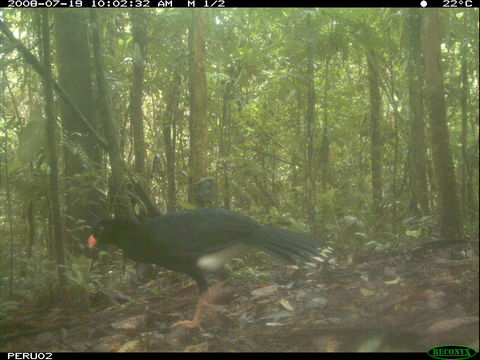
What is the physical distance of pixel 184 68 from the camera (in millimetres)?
6918

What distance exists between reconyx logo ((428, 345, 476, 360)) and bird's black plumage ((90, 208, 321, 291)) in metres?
1.34

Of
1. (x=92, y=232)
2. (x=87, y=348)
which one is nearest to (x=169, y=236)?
(x=92, y=232)

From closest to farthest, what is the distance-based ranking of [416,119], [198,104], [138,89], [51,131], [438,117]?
[438,117] → [51,131] → [416,119] → [198,104] → [138,89]

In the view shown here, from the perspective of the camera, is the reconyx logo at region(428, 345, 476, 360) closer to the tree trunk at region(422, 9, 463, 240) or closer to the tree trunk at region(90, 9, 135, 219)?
the tree trunk at region(422, 9, 463, 240)

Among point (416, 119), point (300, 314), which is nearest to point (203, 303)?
point (300, 314)

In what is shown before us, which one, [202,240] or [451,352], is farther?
[202,240]

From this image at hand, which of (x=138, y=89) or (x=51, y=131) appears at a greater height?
(x=138, y=89)

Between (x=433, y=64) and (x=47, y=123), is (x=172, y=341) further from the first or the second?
(x=433, y=64)

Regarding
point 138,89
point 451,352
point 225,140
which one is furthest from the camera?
point 225,140

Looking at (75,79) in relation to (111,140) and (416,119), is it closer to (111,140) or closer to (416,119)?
(111,140)

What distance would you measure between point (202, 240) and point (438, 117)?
1827 mm

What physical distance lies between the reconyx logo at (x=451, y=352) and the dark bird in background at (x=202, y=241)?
132 cm

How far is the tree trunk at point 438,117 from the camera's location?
3066 mm

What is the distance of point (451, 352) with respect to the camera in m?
2.11
